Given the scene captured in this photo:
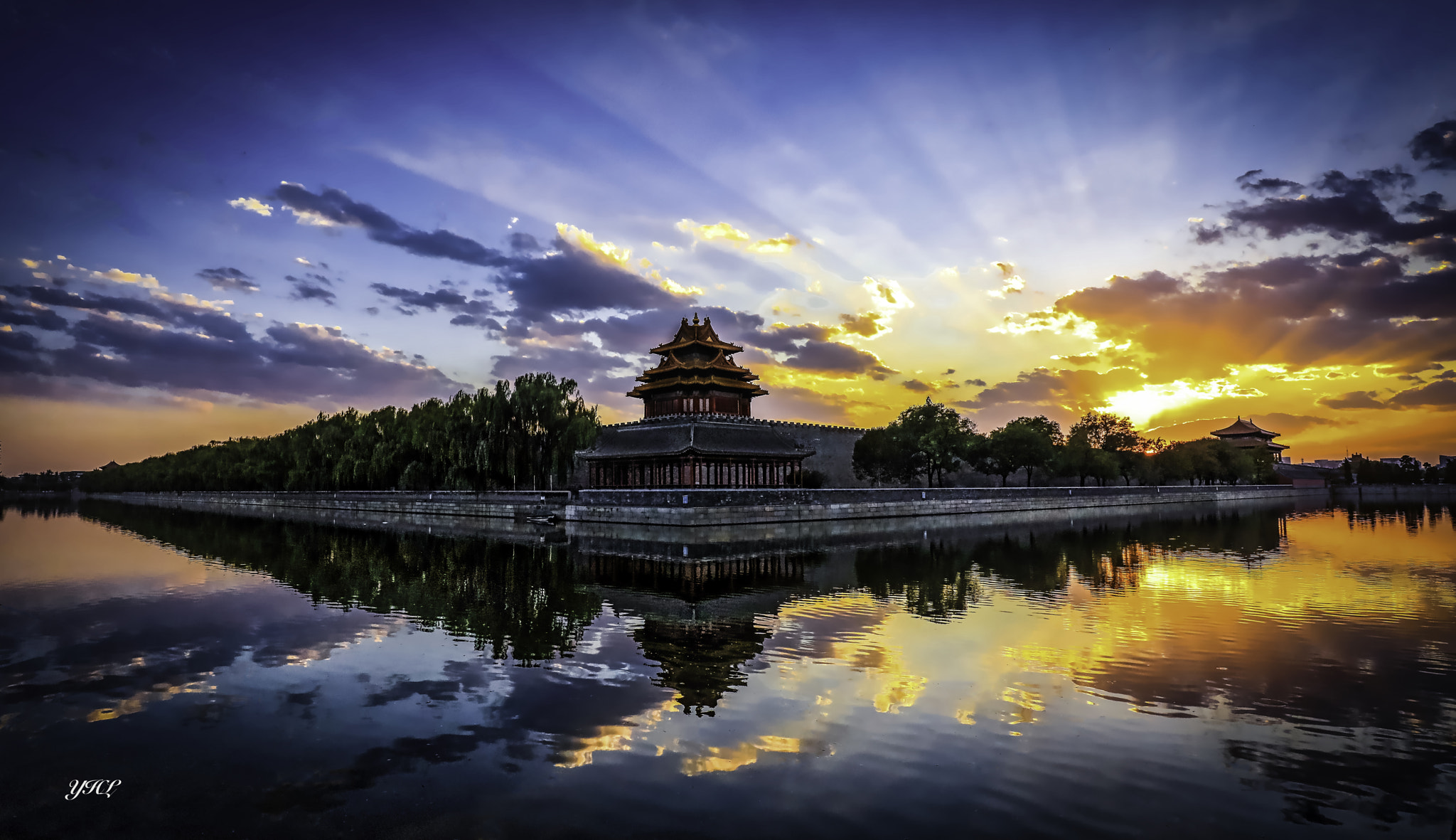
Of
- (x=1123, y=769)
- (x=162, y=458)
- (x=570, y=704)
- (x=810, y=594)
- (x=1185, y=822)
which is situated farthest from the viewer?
(x=162, y=458)

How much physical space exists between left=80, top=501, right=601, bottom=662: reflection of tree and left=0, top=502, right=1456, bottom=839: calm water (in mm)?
175

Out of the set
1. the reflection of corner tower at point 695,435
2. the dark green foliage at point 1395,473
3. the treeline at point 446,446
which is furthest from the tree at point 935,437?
the dark green foliage at point 1395,473

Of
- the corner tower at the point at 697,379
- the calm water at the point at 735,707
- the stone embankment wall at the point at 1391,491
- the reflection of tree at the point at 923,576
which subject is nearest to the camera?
the calm water at the point at 735,707

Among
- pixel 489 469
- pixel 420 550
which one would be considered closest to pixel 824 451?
pixel 489 469

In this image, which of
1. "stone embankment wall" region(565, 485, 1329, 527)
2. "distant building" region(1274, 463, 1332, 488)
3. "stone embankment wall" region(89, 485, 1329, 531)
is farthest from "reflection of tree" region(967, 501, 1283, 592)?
"distant building" region(1274, 463, 1332, 488)

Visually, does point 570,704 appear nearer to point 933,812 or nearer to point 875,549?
point 933,812

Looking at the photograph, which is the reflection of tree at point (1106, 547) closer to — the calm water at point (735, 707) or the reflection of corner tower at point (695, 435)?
the calm water at point (735, 707)

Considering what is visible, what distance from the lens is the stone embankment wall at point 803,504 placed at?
3189cm

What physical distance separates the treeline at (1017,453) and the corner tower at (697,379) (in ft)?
49.9

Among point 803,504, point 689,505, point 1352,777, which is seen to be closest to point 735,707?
point 1352,777

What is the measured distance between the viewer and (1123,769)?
685 centimetres

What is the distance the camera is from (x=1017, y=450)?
61438 mm

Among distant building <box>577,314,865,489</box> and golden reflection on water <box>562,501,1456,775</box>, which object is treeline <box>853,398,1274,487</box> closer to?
distant building <box>577,314,865,489</box>

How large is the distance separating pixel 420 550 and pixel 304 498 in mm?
41983
